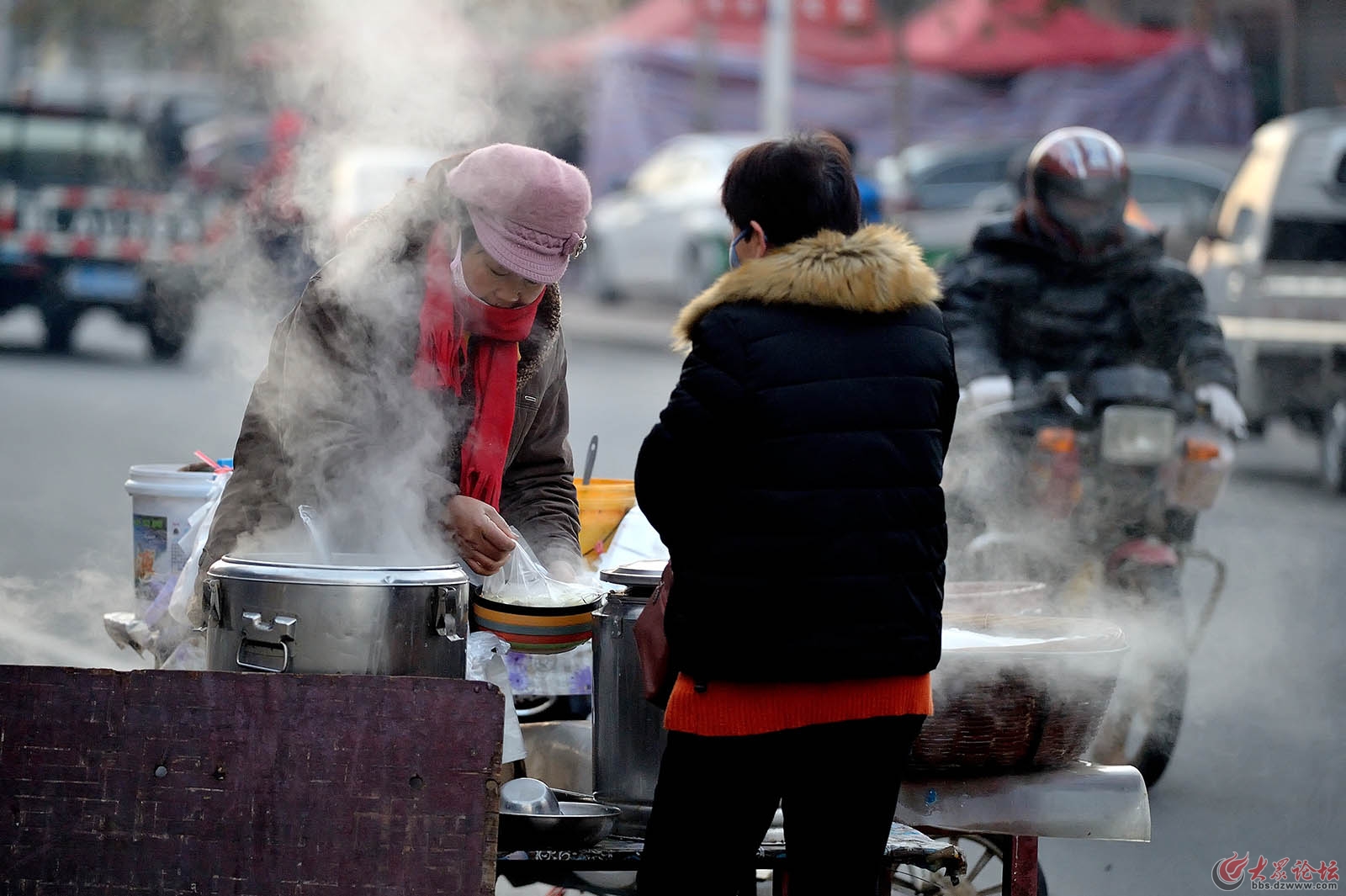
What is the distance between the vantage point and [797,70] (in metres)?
24.0

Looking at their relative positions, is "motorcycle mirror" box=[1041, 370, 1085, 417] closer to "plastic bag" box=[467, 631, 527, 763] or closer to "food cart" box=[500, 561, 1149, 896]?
"food cart" box=[500, 561, 1149, 896]

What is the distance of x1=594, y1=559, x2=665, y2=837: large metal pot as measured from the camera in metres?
3.15

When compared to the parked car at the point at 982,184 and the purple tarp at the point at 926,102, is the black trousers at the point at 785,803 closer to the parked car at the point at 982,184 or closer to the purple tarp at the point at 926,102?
the parked car at the point at 982,184

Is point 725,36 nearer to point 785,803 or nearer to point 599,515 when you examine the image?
point 599,515

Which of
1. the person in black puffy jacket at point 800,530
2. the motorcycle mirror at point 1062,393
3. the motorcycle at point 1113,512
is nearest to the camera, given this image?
the person in black puffy jacket at point 800,530

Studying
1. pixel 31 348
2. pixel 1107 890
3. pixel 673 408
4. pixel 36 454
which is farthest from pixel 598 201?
pixel 673 408

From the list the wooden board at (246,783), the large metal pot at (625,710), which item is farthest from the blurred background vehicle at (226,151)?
the wooden board at (246,783)

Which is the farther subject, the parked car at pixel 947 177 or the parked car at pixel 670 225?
the parked car at pixel 670 225

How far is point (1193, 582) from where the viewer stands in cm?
778

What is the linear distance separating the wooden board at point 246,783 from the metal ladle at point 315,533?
0.48 metres

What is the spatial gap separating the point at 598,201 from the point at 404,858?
21842mm

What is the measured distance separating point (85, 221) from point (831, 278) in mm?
13213

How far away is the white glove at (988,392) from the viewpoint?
501cm

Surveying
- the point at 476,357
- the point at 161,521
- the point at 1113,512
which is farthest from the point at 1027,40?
the point at 476,357
